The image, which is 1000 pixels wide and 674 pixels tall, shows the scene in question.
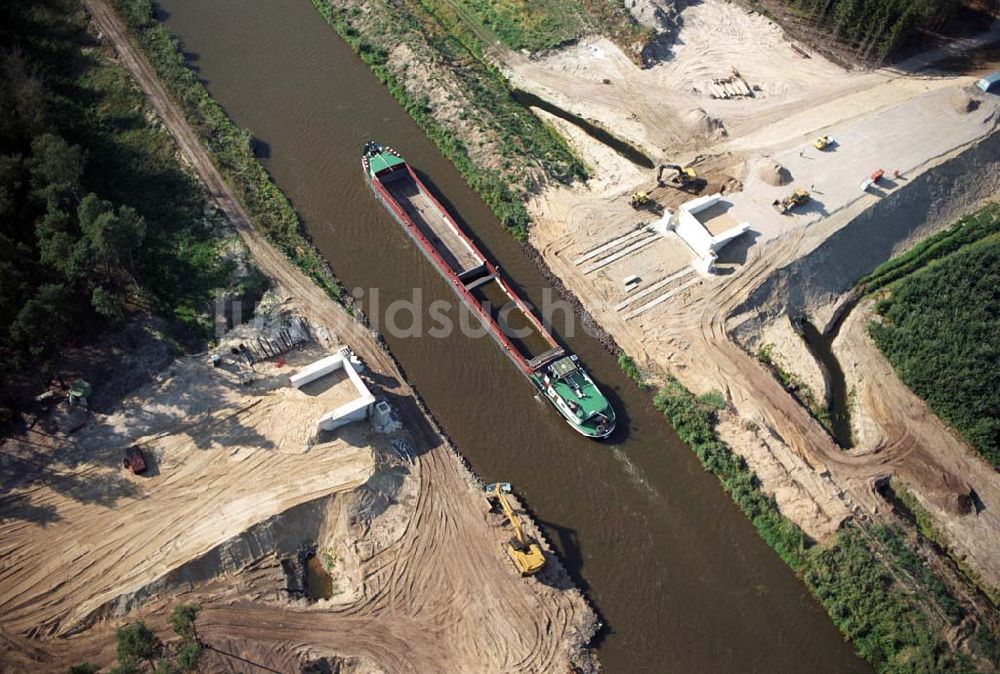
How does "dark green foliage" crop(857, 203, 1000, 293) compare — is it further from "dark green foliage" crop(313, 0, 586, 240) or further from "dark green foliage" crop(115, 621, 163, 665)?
"dark green foliage" crop(115, 621, 163, 665)

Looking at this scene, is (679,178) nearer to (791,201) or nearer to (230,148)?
(791,201)

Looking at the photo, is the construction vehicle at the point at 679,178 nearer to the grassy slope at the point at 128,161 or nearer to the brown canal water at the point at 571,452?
the brown canal water at the point at 571,452

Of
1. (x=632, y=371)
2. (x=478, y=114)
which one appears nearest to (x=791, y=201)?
(x=632, y=371)

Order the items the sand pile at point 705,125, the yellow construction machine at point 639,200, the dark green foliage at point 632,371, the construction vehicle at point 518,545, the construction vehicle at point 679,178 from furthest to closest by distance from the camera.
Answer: the sand pile at point 705,125 → the construction vehicle at point 679,178 → the yellow construction machine at point 639,200 → the dark green foliage at point 632,371 → the construction vehicle at point 518,545

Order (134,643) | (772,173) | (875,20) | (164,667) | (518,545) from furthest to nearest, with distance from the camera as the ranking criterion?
(875,20) → (772,173) → (518,545) → (164,667) → (134,643)

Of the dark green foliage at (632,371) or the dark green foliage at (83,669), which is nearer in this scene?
the dark green foliage at (83,669)

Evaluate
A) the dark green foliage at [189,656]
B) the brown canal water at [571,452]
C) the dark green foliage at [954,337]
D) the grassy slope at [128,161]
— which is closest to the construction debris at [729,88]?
the dark green foliage at [954,337]
